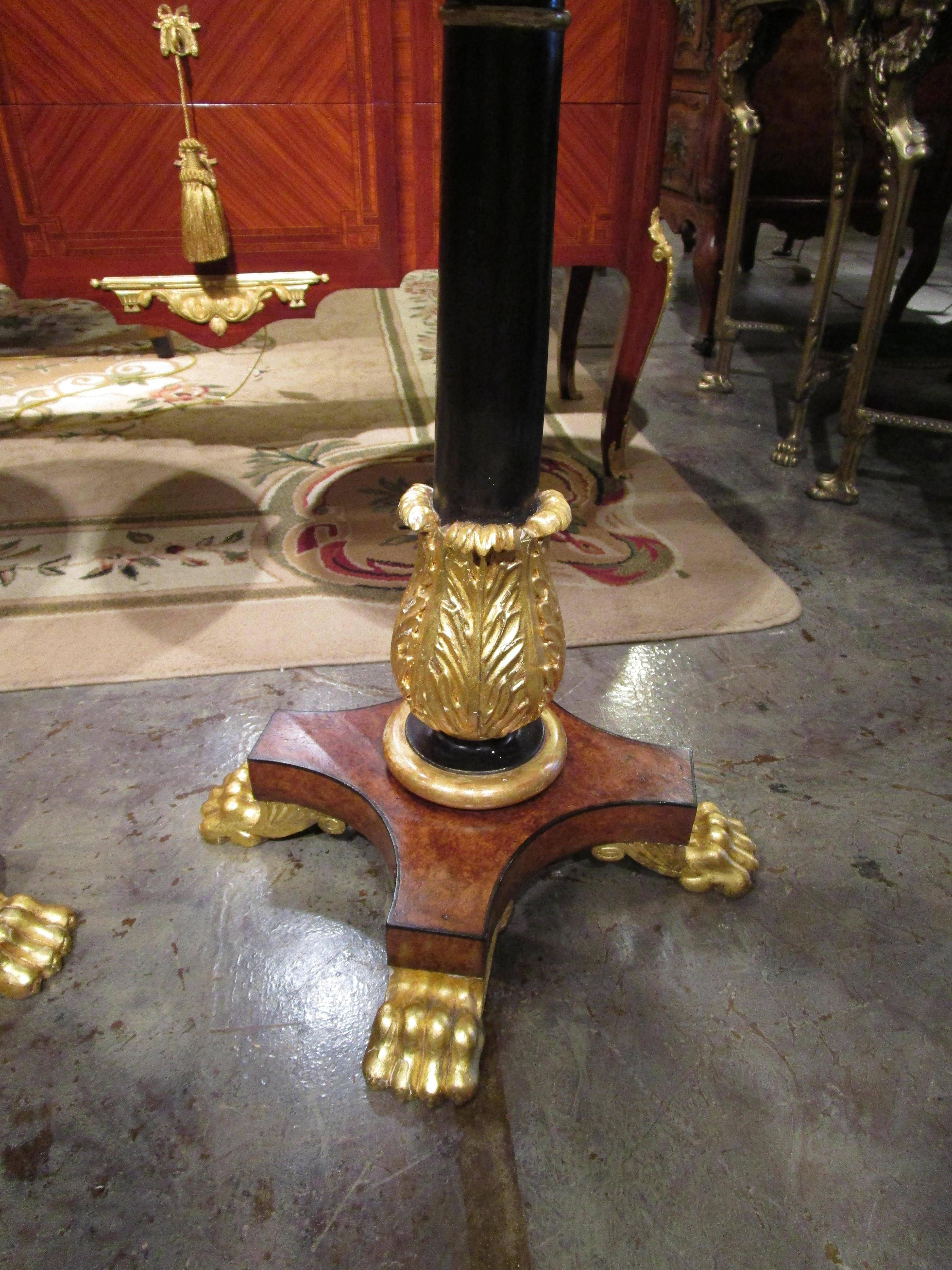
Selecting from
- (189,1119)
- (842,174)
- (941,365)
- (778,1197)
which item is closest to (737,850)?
(778,1197)

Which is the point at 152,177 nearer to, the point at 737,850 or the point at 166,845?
the point at 166,845

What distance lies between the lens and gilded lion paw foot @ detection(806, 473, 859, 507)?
68.9 inches

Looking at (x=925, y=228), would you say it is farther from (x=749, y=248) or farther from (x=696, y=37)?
(x=696, y=37)

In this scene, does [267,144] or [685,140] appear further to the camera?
[685,140]

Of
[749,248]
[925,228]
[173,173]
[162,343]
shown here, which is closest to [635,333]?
[173,173]

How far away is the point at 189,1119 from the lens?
0.70 meters

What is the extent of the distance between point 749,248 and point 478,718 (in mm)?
3023

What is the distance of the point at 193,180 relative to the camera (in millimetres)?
1142

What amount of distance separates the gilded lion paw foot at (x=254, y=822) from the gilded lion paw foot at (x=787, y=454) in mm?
1386

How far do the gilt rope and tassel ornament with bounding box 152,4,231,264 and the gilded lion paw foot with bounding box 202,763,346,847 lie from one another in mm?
735

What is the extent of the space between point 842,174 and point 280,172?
113 centimetres

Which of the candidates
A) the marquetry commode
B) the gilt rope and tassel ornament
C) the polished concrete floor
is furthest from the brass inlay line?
the polished concrete floor

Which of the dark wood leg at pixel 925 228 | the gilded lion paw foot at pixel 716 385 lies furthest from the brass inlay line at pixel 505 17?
the dark wood leg at pixel 925 228

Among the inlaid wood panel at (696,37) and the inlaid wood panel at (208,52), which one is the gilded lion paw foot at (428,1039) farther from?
the inlaid wood panel at (696,37)
